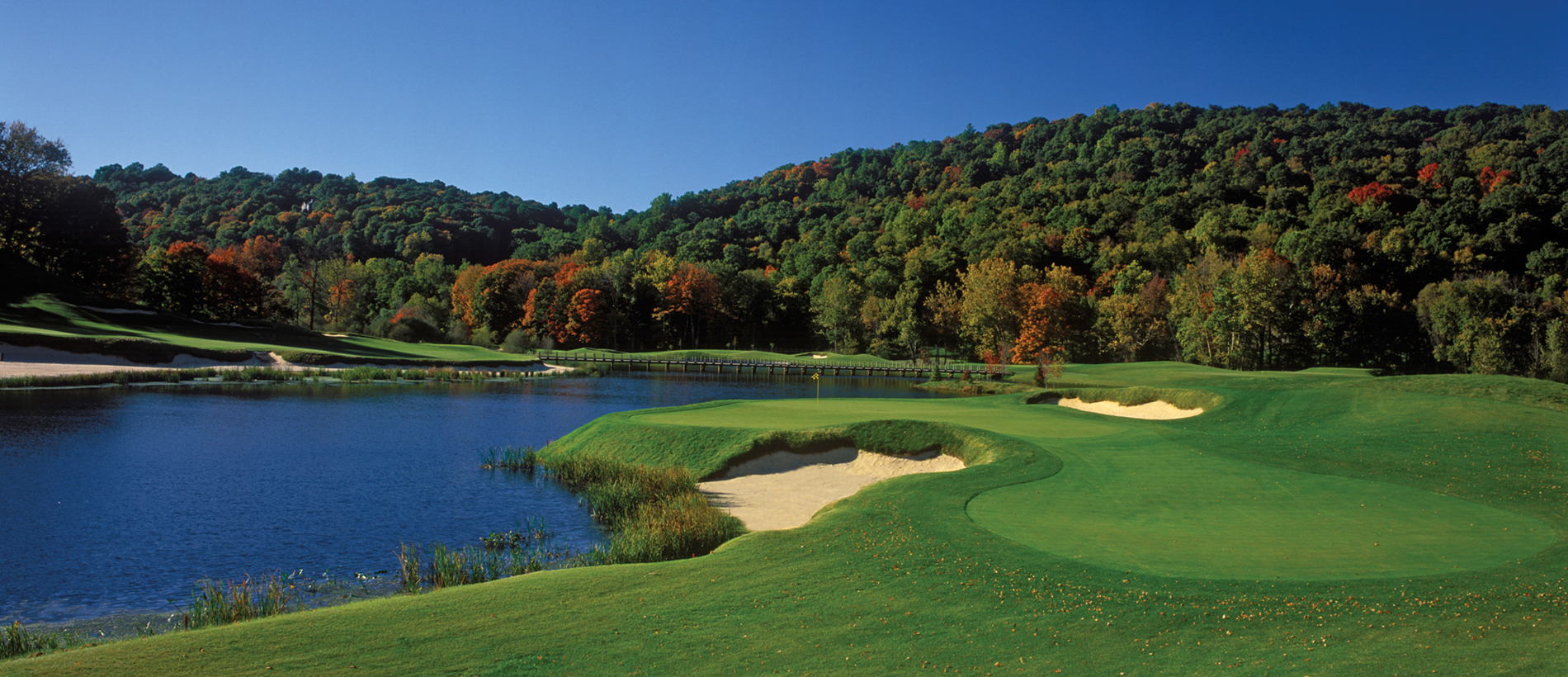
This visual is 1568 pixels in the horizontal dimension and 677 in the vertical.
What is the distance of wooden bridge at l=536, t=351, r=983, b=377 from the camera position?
7273 cm

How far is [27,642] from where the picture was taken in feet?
28.7

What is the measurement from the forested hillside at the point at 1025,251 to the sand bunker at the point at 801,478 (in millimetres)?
39539

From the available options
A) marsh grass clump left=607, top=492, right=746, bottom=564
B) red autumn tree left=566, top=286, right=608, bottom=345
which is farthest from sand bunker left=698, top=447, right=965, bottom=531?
red autumn tree left=566, top=286, right=608, bottom=345

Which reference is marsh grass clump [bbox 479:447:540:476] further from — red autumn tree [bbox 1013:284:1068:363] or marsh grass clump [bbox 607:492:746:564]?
red autumn tree [bbox 1013:284:1068:363]

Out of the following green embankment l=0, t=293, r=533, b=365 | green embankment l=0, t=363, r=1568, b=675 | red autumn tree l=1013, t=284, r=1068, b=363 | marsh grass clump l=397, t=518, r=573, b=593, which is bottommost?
marsh grass clump l=397, t=518, r=573, b=593

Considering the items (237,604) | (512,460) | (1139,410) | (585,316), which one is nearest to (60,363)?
(512,460)

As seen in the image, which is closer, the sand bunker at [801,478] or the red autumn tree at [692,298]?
the sand bunker at [801,478]

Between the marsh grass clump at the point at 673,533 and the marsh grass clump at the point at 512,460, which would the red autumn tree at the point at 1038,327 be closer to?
the marsh grass clump at the point at 512,460

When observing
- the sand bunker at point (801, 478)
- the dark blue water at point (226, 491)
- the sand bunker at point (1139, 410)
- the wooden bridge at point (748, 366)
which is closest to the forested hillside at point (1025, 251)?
the wooden bridge at point (748, 366)

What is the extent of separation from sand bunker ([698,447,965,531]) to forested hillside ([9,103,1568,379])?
3954 centimetres

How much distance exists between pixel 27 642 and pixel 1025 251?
87.0 metres

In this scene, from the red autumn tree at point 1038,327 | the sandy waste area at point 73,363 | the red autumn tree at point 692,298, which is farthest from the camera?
the red autumn tree at point 692,298

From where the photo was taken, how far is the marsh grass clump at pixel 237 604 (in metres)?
10.0

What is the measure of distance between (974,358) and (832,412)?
60.9 metres
